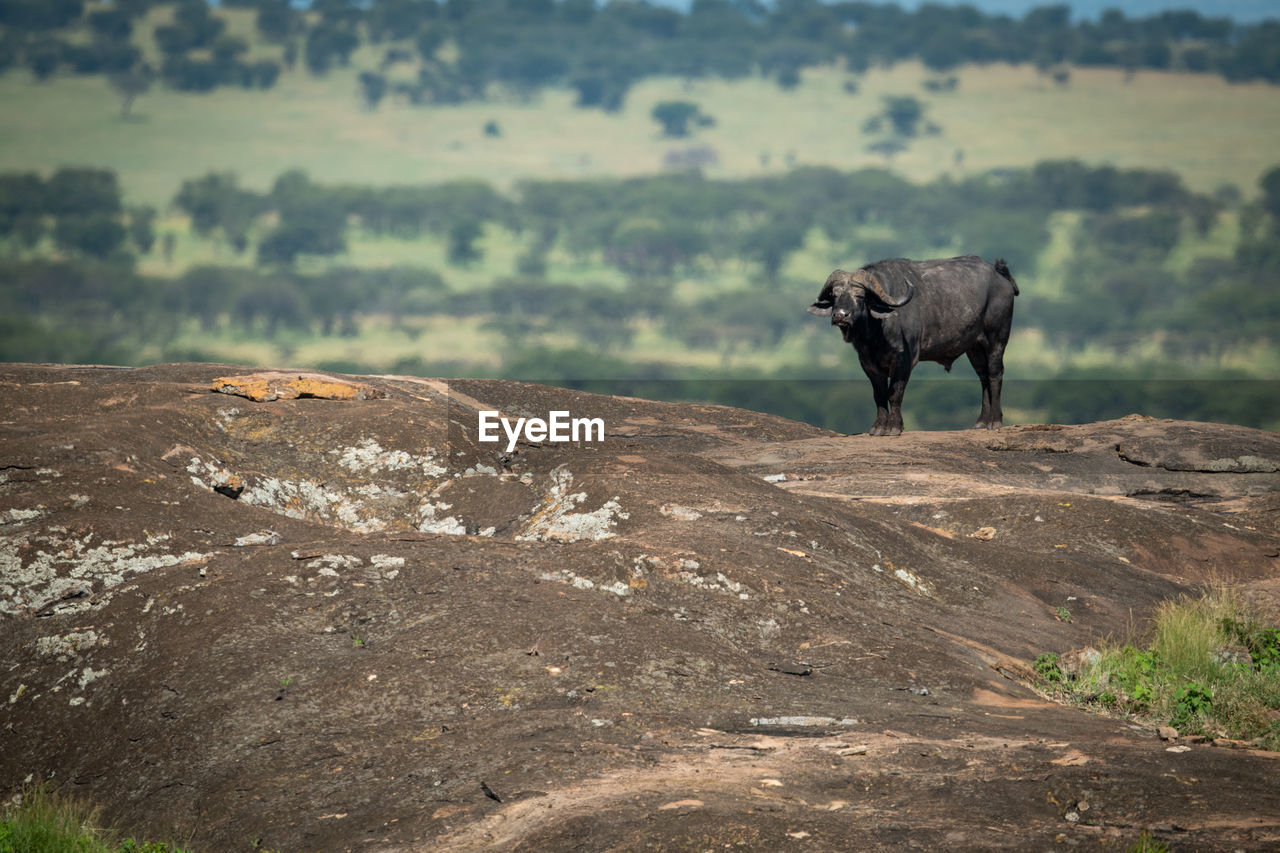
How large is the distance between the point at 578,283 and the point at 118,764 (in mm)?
109795

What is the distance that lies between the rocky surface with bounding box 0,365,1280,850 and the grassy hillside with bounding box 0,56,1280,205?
383 ft

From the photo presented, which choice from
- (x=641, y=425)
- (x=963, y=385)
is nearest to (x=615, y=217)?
(x=963, y=385)

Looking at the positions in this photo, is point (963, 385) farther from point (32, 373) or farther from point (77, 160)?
point (77, 160)

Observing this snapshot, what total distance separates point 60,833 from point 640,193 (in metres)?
132

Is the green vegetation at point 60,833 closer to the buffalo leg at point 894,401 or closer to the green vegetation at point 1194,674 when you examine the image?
the green vegetation at point 1194,674

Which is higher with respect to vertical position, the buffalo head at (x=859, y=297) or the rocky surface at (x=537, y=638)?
the buffalo head at (x=859, y=297)

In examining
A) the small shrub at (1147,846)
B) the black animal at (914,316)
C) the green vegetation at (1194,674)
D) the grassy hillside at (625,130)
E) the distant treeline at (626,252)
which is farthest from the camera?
the grassy hillside at (625,130)

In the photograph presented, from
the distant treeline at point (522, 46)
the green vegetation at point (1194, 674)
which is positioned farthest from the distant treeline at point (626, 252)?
the green vegetation at point (1194, 674)

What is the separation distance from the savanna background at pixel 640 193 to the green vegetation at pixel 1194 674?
60837 millimetres

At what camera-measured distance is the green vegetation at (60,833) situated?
774 cm

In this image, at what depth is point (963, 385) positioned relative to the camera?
253 feet

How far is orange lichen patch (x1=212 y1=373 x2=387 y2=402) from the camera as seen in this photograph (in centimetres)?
1623

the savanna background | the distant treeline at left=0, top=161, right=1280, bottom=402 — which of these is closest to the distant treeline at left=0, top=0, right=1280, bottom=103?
the savanna background

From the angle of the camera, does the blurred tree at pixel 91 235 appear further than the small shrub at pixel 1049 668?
Yes
